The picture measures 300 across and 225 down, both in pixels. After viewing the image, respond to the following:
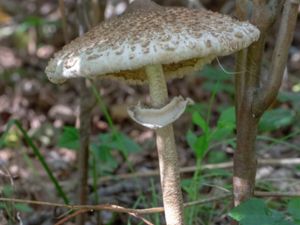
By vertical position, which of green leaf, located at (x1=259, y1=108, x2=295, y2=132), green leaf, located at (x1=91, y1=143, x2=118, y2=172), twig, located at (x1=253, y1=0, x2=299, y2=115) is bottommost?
green leaf, located at (x1=91, y1=143, x2=118, y2=172)

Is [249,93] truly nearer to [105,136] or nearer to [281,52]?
[281,52]

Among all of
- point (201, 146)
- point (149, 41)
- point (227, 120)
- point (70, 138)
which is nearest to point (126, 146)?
point (70, 138)

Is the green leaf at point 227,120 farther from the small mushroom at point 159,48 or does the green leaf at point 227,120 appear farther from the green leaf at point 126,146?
the small mushroom at point 159,48

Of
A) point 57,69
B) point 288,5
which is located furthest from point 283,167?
point 57,69

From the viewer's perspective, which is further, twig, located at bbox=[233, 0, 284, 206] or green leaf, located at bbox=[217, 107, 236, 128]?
green leaf, located at bbox=[217, 107, 236, 128]

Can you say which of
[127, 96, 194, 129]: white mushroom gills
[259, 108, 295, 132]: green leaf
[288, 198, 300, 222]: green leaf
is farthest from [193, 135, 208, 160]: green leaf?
[288, 198, 300, 222]: green leaf

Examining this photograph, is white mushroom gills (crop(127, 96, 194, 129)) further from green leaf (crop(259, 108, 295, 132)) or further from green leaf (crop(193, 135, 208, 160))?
green leaf (crop(259, 108, 295, 132))
